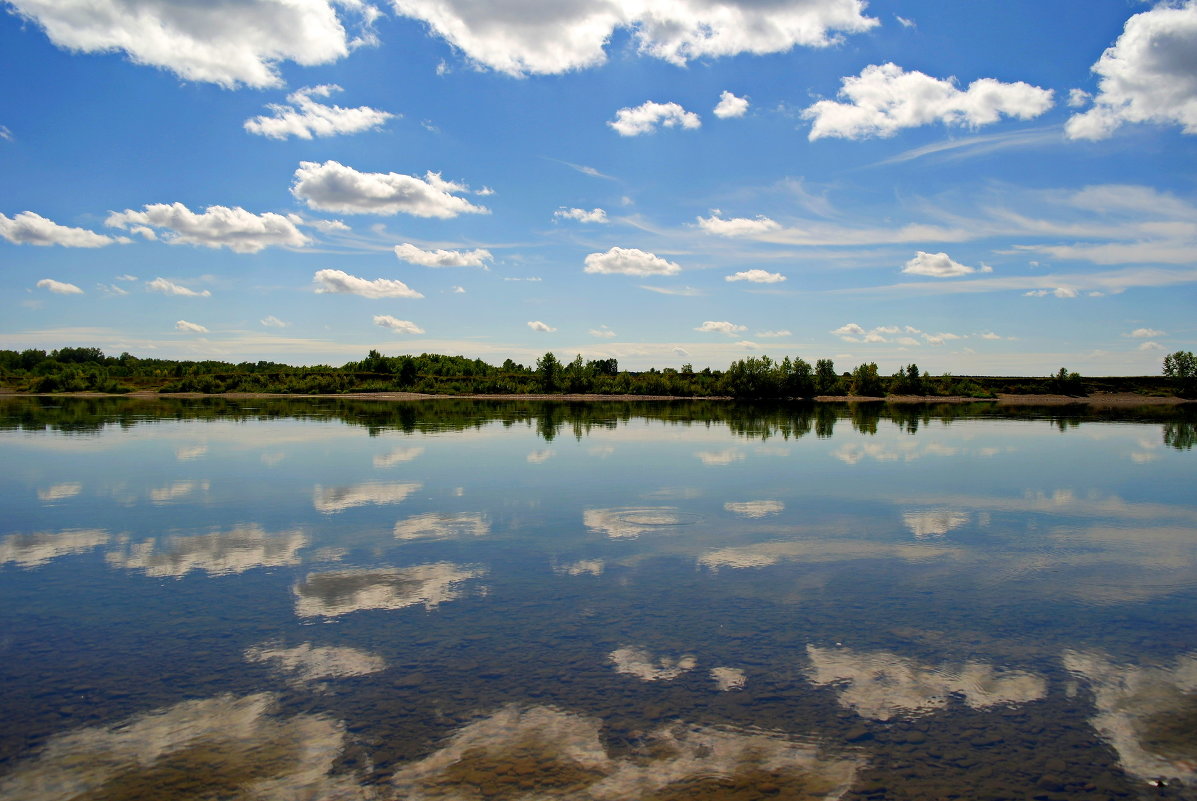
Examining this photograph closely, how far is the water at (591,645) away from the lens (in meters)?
8.14

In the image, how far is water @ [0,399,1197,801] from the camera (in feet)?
26.7

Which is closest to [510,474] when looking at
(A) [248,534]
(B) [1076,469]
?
(A) [248,534]

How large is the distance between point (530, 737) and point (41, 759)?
542cm

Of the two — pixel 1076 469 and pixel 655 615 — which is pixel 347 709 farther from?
pixel 1076 469

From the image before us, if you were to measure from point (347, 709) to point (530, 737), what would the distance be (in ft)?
8.07

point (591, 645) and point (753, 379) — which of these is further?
point (753, 379)

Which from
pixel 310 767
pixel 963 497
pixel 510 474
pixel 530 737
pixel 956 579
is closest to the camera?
pixel 310 767

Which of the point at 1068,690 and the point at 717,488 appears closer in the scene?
the point at 1068,690

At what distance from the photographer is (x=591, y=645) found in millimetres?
11492

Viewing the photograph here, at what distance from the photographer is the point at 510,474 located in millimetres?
30906

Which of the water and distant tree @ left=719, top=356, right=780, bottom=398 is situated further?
distant tree @ left=719, top=356, right=780, bottom=398

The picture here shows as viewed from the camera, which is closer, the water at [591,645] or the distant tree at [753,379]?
the water at [591,645]

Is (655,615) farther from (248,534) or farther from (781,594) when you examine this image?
(248,534)

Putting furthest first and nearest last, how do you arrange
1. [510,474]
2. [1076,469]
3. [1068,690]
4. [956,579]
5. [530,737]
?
[1076,469] < [510,474] < [956,579] < [1068,690] < [530,737]
